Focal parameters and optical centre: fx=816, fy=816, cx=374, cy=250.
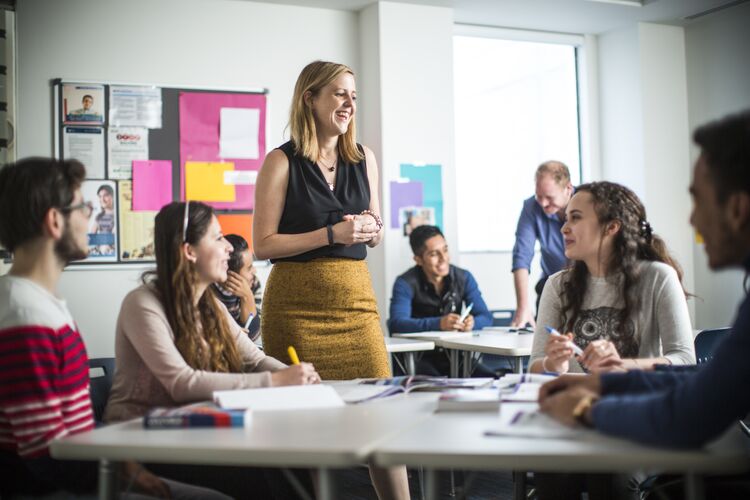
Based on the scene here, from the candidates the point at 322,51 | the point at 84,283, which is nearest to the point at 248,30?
the point at 322,51

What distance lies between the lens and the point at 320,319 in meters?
2.53

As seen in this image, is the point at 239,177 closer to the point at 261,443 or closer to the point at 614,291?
the point at 614,291

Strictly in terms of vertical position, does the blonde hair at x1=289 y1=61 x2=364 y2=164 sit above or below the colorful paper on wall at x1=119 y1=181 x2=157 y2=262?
above

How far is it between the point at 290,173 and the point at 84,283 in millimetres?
2874

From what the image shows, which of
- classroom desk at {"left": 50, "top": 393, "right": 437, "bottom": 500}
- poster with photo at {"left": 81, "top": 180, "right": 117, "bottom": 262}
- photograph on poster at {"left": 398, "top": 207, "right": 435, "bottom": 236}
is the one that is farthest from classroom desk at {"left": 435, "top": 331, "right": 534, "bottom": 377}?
poster with photo at {"left": 81, "top": 180, "right": 117, "bottom": 262}

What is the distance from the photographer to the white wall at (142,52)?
16.0 feet

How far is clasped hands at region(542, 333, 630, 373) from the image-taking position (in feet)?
6.82

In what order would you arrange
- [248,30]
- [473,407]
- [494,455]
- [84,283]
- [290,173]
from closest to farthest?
[494,455], [473,407], [290,173], [84,283], [248,30]

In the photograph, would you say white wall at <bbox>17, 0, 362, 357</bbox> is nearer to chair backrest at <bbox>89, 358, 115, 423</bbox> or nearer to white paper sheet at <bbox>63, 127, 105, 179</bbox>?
white paper sheet at <bbox>63, 127, 105, 179</bbox>

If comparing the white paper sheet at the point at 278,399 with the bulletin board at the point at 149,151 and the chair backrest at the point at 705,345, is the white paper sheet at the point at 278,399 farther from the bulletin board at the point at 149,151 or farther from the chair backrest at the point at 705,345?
the bulletin board at the point at 149,151

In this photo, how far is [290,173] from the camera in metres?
2.56

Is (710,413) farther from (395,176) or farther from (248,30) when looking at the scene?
(248,30)

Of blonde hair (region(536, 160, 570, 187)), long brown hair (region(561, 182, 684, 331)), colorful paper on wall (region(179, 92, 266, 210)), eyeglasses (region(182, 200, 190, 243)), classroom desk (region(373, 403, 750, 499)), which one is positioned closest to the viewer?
classroom desk (region(373, 403, 750, 499))

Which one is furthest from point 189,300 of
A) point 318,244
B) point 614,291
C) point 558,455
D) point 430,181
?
point 430,181
